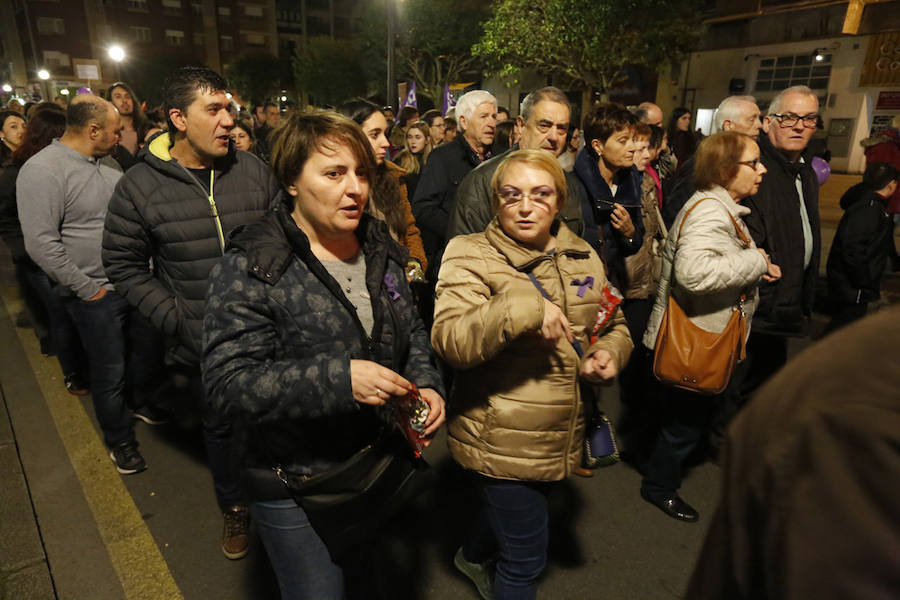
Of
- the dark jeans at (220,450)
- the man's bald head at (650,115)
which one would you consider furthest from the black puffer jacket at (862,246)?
the dark jeans at (220,450)

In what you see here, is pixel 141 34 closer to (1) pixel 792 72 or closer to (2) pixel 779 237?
(1) pixel 792 72

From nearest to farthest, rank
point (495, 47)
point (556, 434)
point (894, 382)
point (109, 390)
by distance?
point (894, 382), point (556, 434), point (109, 390), point (495, 47)

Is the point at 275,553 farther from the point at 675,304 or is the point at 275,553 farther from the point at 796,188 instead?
the point at 796,188

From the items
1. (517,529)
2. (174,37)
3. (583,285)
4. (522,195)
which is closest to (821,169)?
(583,285)

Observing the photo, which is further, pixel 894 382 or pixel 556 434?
pixel 556 434

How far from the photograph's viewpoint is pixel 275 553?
6.24 ft

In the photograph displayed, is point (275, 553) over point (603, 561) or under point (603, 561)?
over

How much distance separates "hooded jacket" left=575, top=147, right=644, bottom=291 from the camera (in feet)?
11.6

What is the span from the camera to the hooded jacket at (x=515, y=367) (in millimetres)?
2123

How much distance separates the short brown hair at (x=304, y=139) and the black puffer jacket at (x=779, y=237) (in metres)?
2.70

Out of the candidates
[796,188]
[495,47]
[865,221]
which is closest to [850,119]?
[495,47]

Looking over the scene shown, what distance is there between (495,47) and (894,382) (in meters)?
23.8

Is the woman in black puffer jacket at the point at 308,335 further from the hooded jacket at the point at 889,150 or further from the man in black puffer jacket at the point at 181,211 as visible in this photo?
the hooded jacket at the point at 889,150

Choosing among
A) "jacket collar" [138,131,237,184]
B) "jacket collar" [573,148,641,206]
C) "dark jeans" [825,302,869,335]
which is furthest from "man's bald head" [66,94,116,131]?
"dark jeans" [825,302,869,335]
